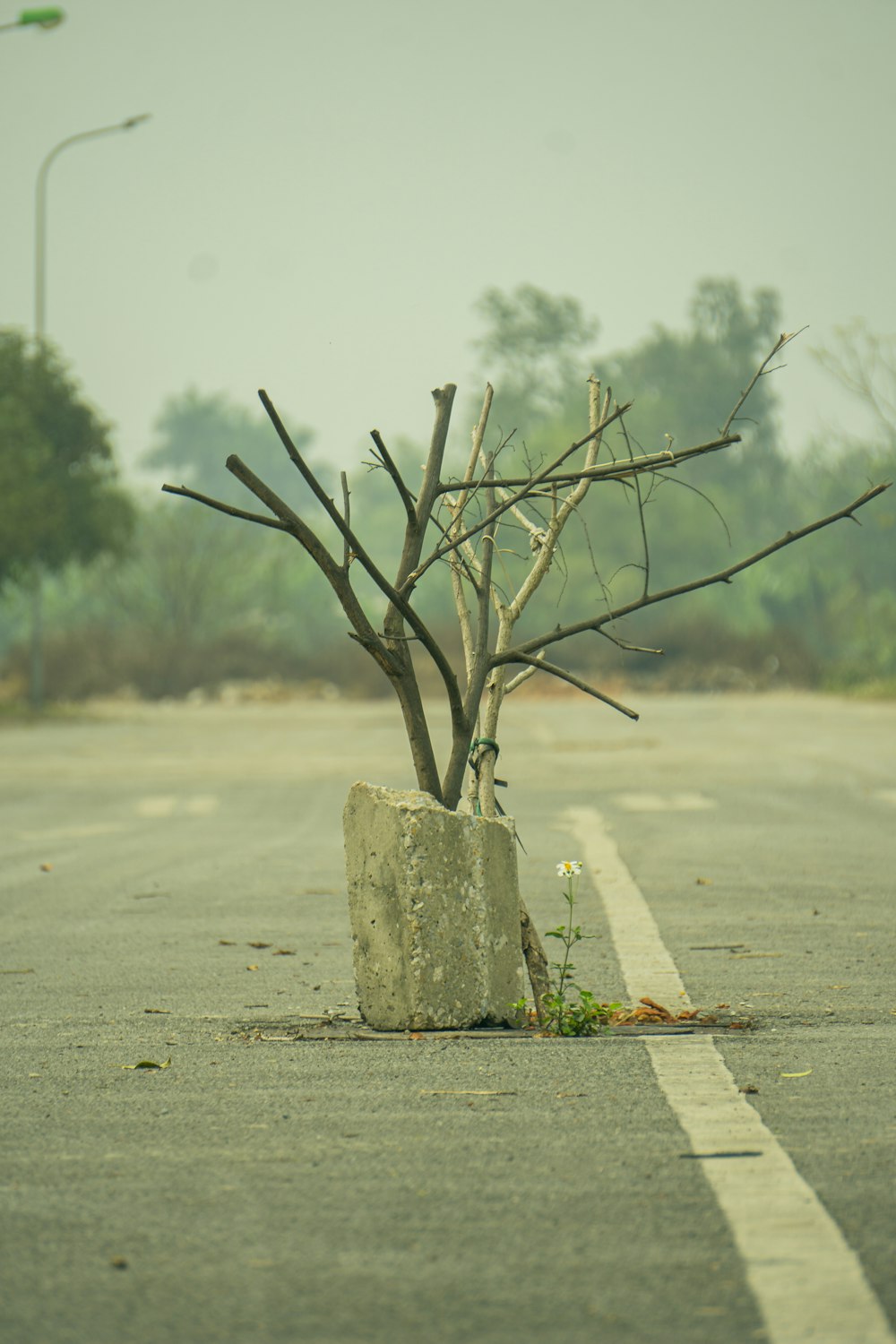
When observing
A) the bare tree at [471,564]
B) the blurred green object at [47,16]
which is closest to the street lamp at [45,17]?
the blurred green object at [47,16]

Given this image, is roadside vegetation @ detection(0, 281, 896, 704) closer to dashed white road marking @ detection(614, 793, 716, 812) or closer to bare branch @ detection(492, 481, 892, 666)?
dashed white road marking @ detection(614, 793, 716, 812)

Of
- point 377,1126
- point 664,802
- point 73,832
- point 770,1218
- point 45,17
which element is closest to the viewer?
point 770,1218

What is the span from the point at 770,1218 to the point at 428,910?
6.30 ft

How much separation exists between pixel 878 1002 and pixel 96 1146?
2.94 meters

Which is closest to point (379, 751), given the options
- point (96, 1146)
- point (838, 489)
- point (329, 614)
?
point (96, 1146)

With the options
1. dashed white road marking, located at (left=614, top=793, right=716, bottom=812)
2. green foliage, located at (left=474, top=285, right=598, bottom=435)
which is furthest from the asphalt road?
green foliage, located at (left=474, top=285, right=598, bottom=435)

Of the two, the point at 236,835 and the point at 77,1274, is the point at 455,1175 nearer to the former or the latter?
the point at 77,1274

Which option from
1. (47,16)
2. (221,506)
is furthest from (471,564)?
(47,16)

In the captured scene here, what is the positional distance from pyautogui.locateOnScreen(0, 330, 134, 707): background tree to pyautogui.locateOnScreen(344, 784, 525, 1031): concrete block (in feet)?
114

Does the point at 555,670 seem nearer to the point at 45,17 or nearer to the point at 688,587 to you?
the point at 688,587

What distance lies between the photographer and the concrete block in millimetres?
5234

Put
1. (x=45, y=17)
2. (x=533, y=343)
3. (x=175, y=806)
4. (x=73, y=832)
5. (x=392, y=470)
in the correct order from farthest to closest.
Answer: (x=533, y=343), (x=45, y=17), (x=175, y=806), (x=73, y=832), (x=392, y=470)

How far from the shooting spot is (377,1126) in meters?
4.28

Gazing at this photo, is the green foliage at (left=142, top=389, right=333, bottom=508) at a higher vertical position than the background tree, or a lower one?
higher
